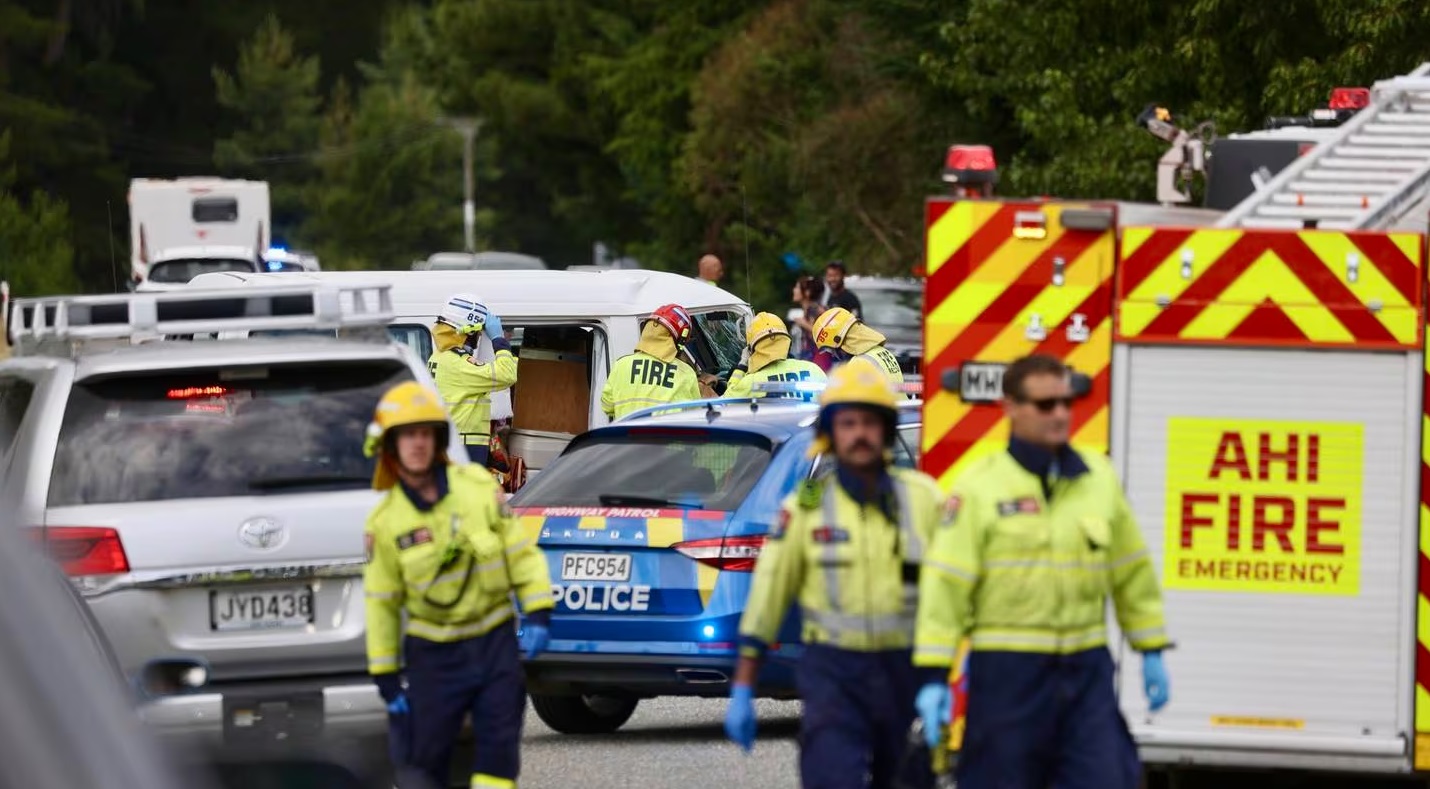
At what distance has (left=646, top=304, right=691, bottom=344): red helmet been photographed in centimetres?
1418

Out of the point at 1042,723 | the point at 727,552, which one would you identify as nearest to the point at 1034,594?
the point at 1042,723

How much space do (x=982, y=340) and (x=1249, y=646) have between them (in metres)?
1.18

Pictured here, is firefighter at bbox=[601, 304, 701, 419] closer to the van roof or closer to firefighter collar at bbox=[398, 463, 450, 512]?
the van roof

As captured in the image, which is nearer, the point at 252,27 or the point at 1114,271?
the point at 1114,271

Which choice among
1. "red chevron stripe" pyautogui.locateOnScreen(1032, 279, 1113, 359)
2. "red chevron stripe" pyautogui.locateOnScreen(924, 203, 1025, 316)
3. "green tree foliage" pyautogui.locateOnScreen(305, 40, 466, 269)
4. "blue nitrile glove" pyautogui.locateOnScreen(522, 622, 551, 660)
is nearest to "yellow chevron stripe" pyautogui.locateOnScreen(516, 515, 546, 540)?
"blue nitrile glove" pyautogui.locateOnScreen(522, 622, 551, 660)

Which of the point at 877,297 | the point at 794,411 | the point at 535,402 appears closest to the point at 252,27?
the point at 877,297

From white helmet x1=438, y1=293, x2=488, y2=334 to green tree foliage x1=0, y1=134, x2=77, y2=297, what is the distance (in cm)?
768

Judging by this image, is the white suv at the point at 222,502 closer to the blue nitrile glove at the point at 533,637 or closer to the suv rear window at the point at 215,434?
the suv rear window at the point at 215,434

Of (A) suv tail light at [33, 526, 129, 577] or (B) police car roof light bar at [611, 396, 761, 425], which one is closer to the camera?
(A) suv tail light at [33, 526, 129, 577]

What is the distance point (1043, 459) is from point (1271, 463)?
1187mm

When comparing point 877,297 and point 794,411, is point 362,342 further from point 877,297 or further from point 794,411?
point 877,297

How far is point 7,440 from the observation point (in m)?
8.80

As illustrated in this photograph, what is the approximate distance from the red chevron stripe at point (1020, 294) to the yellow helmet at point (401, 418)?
5.15ft

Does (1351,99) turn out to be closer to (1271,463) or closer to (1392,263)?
(1392,263)
